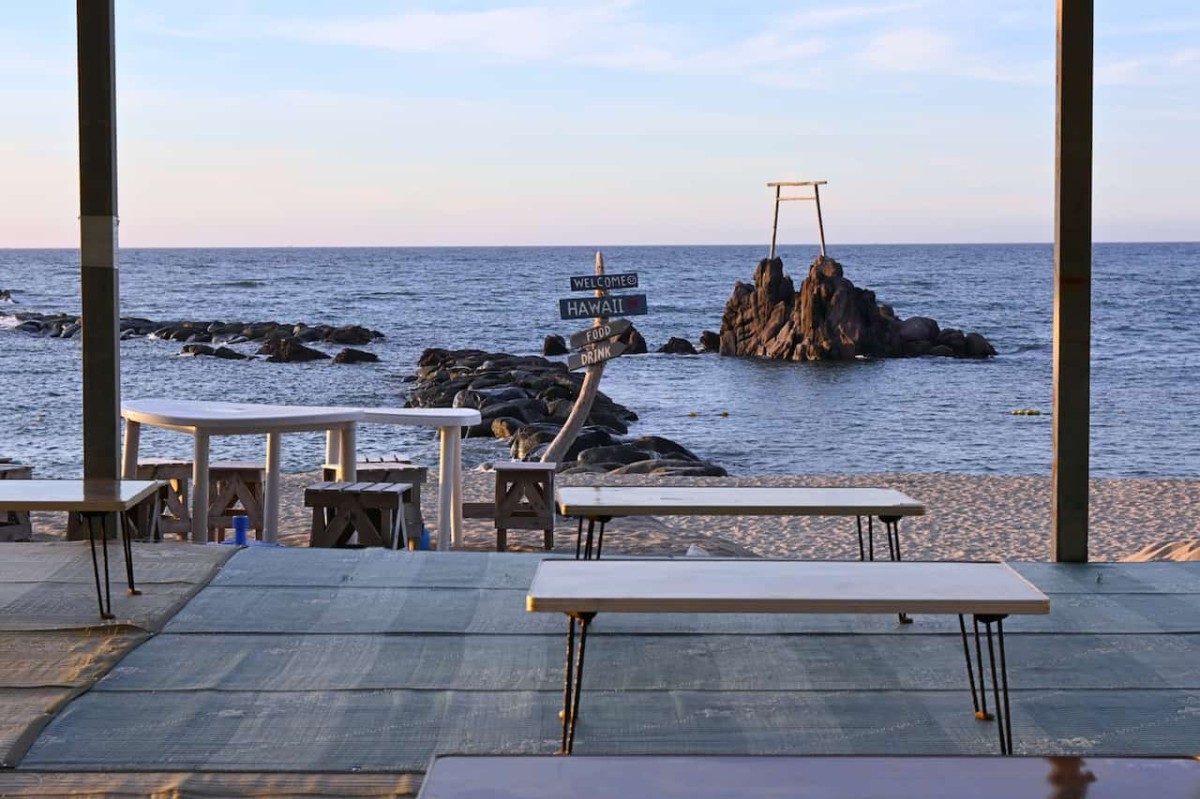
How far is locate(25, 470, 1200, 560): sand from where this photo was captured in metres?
7.69

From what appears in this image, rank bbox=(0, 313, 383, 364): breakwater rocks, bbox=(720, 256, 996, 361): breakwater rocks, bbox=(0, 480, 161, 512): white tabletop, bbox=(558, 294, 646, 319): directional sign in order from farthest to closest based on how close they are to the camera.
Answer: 1. bbox=(720, 256, 996, 361): breakwater rocks
2. bbox=(0, 313, 383, 364): breakwater rocks
3. bbox=(558, 294, 646, 319): directional sign
4. bbox=(0, 480, 161, 512): white tabletop

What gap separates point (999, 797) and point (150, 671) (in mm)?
2433

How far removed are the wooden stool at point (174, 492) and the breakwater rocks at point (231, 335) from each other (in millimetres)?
24810

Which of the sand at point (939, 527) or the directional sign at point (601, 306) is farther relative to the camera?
the directional sign at point (601, 306)

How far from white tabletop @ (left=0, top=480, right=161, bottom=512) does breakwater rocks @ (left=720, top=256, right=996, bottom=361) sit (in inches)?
1096

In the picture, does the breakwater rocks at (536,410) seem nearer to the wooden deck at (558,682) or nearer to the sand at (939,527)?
the sand at (939,527)

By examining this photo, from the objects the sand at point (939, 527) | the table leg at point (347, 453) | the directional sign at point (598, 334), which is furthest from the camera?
the directional sign at point (598, 334)

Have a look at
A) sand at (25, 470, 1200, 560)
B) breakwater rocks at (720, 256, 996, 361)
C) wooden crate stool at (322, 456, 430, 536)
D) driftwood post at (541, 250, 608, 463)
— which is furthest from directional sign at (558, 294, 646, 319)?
breakwater rocks at (720, 256, 996, 361)

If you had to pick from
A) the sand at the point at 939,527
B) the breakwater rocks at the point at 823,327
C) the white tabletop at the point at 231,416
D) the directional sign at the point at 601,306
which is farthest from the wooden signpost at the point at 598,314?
the breakwater rocks at the point at 823,327

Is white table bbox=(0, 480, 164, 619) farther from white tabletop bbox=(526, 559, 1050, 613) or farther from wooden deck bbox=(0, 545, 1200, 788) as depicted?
white tabletop bbox=(526, 559, 1050, 613)

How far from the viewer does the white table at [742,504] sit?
13.3 feet

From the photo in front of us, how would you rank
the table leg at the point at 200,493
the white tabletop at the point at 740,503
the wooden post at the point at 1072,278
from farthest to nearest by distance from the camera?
the table leg at the point at 200,493
the wooden post at the point at 1072,278
the white tabletop at the point at 740,503

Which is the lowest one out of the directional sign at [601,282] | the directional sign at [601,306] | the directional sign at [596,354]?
the directional sign at [596,354]

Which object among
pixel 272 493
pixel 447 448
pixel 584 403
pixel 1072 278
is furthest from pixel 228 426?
pixel 584 403
